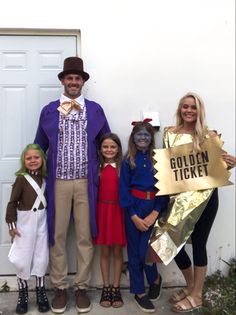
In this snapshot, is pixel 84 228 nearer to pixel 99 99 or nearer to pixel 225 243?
pixel 99 99

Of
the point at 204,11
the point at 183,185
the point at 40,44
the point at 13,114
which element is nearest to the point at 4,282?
the point at 13,114

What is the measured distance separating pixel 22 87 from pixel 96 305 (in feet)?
7.04

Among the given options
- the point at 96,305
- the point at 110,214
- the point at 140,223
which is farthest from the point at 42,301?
the point at 140,223

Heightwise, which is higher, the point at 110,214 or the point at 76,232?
the point at 110,214

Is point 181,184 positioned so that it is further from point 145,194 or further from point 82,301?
point 82,301

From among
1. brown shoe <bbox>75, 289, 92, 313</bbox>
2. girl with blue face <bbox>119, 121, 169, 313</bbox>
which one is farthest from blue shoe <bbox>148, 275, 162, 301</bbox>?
brown shoe <bbox>75, 289, 92, 313</bbox>

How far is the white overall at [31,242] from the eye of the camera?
3.46 metres

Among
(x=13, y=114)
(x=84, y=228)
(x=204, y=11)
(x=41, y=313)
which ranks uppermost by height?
(x=204, y=11)

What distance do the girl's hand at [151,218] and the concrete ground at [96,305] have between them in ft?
2.67

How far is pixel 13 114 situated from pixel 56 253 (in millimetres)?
1373

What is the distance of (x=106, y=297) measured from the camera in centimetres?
373

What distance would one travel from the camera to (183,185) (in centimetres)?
343

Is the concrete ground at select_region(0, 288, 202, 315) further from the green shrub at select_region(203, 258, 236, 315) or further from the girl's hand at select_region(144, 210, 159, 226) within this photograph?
the girl's hand at select_region(144, 210, 159, 226)

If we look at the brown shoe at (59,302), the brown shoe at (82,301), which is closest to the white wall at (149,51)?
the brown shoe at (82,301)
